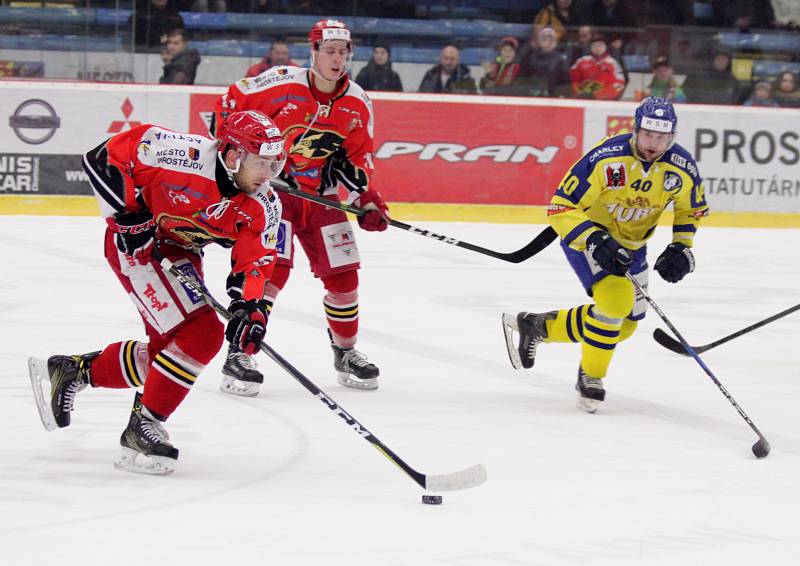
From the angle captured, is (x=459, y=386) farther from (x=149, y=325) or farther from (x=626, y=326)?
(x=149, y=325)

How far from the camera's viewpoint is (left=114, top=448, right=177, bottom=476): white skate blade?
2.99 metres

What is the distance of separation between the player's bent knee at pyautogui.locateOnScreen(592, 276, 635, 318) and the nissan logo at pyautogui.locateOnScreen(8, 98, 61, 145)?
5.26 meters

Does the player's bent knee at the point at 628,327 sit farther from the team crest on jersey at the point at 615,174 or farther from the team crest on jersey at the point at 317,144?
the team crest on jersey at the point at 317,144

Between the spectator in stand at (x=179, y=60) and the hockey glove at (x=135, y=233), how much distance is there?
5654 mm

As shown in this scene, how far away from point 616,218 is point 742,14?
622 cm

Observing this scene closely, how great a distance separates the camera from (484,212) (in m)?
8.73

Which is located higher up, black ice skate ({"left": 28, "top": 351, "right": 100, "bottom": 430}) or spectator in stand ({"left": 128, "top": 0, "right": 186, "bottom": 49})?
spectator in stand ({"left": 128, "top": 0, "right": 186, "bottom": 49})

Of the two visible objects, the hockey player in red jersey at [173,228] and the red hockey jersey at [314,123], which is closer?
the hockey player in red jersey at [173,228]

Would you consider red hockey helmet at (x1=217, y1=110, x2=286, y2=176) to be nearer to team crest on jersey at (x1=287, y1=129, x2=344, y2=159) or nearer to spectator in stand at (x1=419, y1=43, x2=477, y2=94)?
team crest on jersey at (x1=287, y1=129, x2=344, y2=159)

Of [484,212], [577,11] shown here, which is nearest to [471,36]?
[577,11]

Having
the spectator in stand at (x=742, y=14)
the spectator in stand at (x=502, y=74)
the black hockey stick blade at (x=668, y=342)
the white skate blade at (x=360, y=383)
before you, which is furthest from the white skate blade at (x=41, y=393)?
the spectator in stand at (x=742, y=14)

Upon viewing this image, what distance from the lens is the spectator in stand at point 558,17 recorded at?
370 inches

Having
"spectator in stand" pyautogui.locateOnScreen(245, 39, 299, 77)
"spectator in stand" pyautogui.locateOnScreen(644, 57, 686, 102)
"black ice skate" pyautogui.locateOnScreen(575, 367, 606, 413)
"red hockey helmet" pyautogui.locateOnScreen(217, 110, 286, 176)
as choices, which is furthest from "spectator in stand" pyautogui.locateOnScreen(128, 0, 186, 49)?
"red hockey helmet" pyautogui.locateOnScreen(217, 110, 286, 176)

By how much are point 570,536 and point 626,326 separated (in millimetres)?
1691
